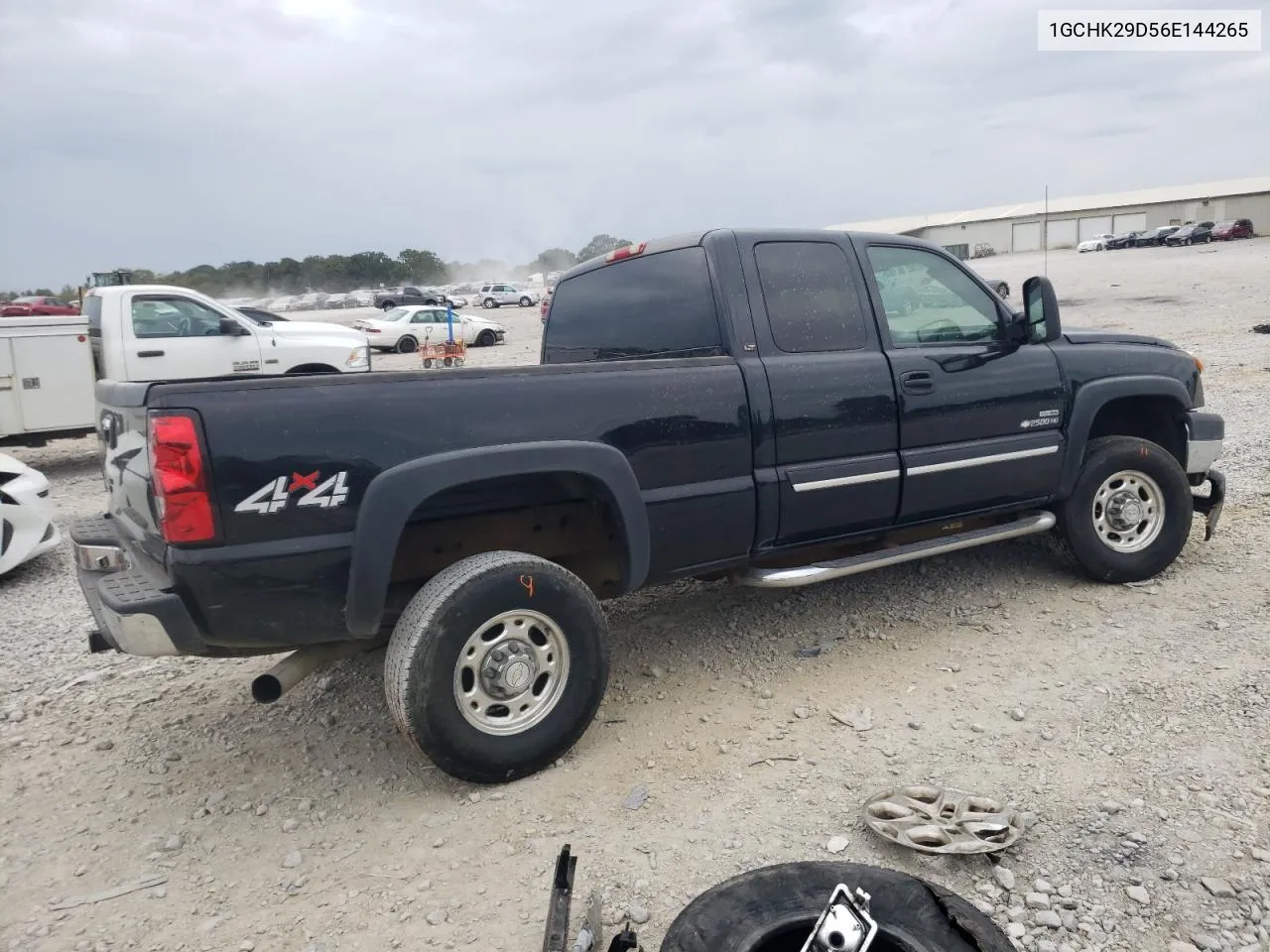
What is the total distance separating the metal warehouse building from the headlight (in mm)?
57126

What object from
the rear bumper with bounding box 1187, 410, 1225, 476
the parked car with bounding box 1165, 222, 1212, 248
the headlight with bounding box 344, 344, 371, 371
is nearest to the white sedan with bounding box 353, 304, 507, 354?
the headlight with bounding box 344, 344, 371, 371

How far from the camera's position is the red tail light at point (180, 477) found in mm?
2895

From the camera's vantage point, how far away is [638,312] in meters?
4.38

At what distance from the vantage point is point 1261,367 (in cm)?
1202

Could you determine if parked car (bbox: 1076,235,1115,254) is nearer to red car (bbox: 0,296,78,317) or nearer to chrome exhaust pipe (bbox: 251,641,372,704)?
red car (bbox: 0,296,78,317)

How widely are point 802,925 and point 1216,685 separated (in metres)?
2.40

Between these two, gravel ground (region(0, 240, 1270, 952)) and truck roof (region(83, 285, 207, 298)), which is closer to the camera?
gravel ground (region(0, 240, 1270, 952))

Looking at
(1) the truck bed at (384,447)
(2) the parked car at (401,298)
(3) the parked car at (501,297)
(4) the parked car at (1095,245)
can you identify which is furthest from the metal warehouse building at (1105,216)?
(1) the truck bed at (384,447)

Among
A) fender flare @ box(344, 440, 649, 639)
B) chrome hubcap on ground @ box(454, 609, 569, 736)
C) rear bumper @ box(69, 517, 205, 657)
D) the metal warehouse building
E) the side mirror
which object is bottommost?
chrome hubcap on ground @ box(454, 609, 569, 736)

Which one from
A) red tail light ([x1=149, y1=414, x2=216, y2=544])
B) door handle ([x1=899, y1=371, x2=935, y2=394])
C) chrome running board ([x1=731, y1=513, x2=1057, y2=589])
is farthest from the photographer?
door handle ([x1=899, y1=371, x2=935, y2=394])

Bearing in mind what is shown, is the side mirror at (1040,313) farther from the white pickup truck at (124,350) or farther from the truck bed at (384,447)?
the white pickup truck at (124,350)

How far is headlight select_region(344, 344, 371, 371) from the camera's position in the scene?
1203 centimetres

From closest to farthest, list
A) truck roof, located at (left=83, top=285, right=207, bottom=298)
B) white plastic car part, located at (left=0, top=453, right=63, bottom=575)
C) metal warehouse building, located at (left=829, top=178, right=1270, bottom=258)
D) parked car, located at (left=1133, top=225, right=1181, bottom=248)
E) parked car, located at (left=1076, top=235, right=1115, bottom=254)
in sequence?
white plastic car part, located at (left=0, top=453, right=63, bottom=575), truck roof, located at (left=83, top=285, right=207, bottom=298), parked car, located at (left=1133, top=225, right=1181, bottom=248), parked car, located at (left=1076, top=235, right=1115, bottom=254), metal warehouse building, located at (left=829, top=178, right=1270, bottom=258)

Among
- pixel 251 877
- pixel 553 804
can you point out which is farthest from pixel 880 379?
pixel 251 877
